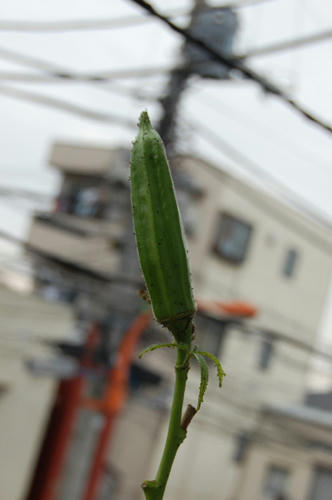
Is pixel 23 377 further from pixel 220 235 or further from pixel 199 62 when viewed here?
pixel 220 235

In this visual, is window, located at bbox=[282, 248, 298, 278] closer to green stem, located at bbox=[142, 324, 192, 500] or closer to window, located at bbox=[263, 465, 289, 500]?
window, located at bbox=[263, 465, 289, 500]

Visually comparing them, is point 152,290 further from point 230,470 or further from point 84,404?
point 230,470

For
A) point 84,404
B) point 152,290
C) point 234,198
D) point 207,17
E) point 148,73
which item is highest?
point 234,198

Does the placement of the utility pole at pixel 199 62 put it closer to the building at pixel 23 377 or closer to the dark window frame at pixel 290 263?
the building at pixel 23 377

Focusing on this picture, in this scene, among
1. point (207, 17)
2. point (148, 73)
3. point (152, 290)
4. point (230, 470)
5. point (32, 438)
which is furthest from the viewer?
point (230, 470)

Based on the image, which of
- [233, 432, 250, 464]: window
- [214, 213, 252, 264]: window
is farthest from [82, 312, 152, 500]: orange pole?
[233, 432, 250, 464]: window

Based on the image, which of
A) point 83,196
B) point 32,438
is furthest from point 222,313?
point 83,196
